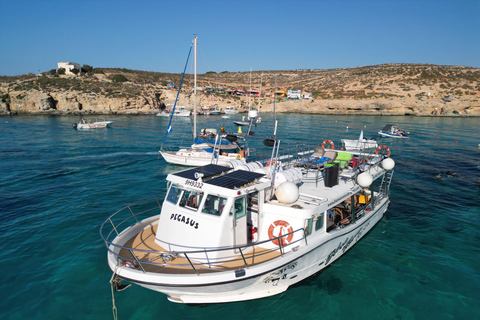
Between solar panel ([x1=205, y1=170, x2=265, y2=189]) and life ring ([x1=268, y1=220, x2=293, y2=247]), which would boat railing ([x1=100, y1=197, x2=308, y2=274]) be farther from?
solar panel ([x1=205, y1=170, x2=265, y2=189])

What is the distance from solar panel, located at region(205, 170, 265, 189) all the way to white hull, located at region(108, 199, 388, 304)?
8.56 ft

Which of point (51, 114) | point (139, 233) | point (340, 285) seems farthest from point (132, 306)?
point (51, 114)

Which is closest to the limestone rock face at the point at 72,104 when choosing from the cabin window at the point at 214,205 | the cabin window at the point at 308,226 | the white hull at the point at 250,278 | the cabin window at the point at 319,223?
the white hull at the point at 250,278

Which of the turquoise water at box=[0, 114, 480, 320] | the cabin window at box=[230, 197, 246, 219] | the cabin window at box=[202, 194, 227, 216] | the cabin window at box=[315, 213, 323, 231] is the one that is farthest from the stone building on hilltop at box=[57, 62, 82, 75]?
the cabin window at box=[315, 213, 323, 231]

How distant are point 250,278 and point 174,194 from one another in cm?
377

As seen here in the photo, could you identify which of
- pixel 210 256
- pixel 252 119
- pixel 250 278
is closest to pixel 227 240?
pixel 210 256

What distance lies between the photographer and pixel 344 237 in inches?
419

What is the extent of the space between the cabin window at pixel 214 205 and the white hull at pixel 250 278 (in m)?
1.84

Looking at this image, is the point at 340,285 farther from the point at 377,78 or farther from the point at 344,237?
the point at 377,78

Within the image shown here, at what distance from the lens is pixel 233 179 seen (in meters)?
8.97

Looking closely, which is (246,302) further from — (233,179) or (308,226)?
(233,179)

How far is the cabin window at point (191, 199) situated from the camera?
8641mm

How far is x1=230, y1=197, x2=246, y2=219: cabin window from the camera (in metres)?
8.32

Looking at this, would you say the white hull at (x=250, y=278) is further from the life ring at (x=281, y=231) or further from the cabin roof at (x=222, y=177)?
the cabin roof at (x=222, y=177)
